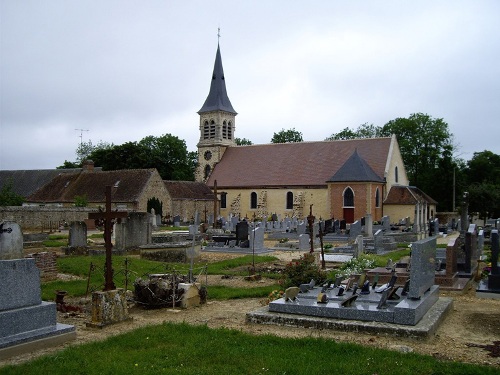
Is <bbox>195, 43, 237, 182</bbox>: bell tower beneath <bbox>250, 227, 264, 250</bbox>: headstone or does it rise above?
above

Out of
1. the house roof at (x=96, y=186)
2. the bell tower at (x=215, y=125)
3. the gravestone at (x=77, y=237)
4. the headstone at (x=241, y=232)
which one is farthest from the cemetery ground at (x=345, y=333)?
the bell tower at (x=215, y=125)

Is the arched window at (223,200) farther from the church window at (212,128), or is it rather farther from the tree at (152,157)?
the tree at (152,157)

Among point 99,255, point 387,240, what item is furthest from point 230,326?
point 387,240

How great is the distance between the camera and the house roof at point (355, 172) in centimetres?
3897

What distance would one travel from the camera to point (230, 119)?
55.8 meters

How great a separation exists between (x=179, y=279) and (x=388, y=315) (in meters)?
4.78

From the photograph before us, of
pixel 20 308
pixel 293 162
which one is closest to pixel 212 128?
pixel 293 162

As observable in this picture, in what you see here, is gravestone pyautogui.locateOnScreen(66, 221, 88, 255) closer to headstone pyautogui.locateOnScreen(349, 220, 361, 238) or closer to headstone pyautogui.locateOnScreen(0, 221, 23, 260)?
headstone pyautogui.locateOnScreen(0, 221, 23, 260)

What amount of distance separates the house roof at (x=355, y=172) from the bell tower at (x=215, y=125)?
17096 mm

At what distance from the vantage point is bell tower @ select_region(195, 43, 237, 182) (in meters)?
53.9

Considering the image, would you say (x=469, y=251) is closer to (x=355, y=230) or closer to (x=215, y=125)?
(x=355, y=230)

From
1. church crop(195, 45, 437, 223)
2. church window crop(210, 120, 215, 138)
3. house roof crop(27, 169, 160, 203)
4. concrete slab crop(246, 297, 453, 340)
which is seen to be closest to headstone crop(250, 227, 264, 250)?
concrete slab crop(246, 297, 453, 340)

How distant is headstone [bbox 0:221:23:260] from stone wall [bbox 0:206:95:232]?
97.8ft

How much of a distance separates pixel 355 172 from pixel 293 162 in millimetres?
8818
